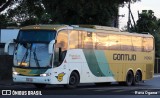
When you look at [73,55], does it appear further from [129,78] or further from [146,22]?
[146,22]

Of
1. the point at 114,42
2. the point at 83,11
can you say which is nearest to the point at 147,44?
the point at 114,42

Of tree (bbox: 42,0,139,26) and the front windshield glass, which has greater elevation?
tree (bbox: 42,0,139,26)

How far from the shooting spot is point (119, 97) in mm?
20531

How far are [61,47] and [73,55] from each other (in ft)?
4.09

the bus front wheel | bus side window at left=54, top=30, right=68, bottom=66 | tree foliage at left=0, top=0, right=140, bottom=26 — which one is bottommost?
the bus front wheel

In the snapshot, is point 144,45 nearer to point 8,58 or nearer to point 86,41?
point 86,41

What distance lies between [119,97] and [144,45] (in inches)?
510

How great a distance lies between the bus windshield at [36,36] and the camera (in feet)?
81.8

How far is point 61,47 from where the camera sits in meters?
25.2

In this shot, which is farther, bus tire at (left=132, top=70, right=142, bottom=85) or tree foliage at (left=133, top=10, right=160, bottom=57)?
tree foliage at (left=133, top=10, right=160, bottom=57)

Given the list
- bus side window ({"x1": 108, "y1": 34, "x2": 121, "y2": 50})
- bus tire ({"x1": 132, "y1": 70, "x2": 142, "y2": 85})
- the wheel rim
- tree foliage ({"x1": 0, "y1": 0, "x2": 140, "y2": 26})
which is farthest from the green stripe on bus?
bus tire ({"x1": 132, "y1": 70, "x2": 142, "y2": 85})

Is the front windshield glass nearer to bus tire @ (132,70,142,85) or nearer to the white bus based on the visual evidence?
the white bus

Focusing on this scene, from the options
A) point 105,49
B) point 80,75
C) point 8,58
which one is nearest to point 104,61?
point 105,49

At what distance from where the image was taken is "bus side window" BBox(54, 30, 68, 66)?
24.9 meters
